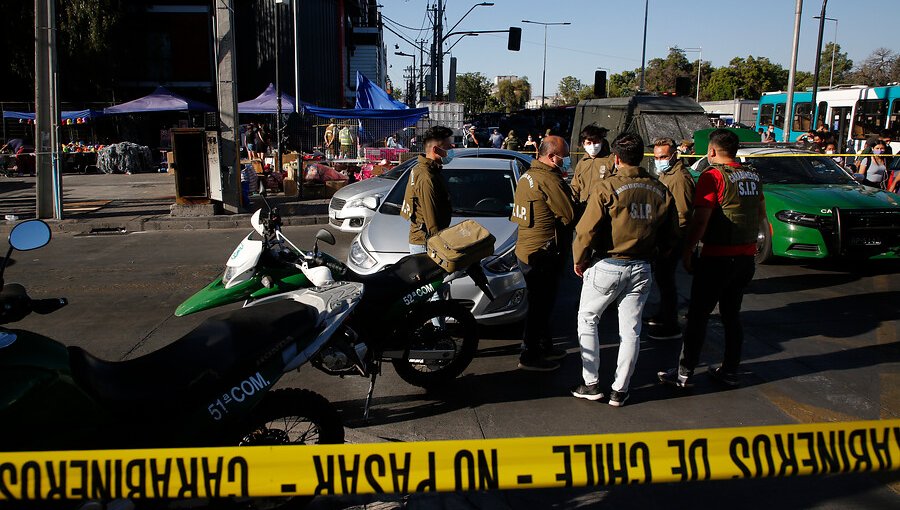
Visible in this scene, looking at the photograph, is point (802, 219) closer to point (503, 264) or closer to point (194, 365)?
point (503, 264)

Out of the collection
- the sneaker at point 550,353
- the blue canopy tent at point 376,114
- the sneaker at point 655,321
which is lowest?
the sneaker at point 550,353

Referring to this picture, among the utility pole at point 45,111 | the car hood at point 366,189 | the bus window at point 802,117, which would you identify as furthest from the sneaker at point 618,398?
the bus window at point 802,117

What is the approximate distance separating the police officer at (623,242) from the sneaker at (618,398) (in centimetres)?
2

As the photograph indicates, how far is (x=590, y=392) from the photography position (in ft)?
16.0

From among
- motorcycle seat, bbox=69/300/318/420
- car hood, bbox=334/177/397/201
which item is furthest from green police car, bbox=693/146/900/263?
motorcycle seat, bbox=69/300/318/420

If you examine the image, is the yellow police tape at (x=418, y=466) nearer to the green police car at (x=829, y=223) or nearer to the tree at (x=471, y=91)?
the green police car at (x=829, y=223)

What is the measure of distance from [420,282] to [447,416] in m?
0.94

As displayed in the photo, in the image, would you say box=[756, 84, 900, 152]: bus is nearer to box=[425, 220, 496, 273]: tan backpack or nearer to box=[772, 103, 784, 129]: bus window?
box=[772, 103, 784, 129]: bus window

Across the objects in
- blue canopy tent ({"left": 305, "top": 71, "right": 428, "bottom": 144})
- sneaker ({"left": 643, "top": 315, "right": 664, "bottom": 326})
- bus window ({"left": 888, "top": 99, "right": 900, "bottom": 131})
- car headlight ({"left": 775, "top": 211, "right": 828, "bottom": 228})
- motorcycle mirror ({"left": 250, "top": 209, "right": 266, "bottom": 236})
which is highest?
bus window ({"left": 888, "top": 99, "right": 900, "bottom": 131})

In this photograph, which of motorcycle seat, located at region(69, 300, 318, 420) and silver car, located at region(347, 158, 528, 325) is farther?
silver car, located at region(347, 158, 528, 325)

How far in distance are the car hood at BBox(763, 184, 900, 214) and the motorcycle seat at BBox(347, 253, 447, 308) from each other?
5.91 metres

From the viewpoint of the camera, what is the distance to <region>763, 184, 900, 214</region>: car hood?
853cm

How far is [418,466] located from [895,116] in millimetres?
25783

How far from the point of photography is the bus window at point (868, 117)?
76.0 ft
